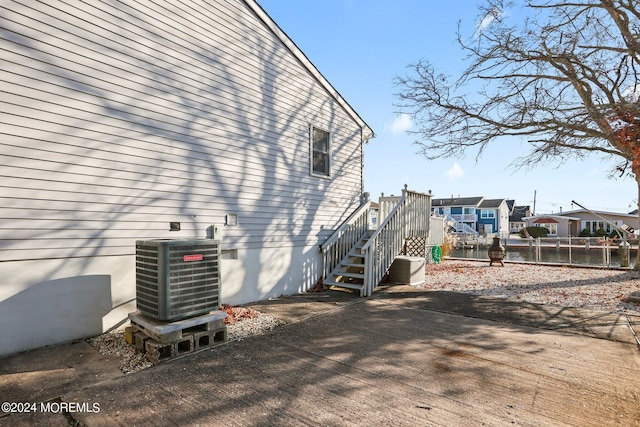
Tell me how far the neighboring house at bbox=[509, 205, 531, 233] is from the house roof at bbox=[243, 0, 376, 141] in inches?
2039

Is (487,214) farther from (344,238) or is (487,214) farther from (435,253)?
(344,238)

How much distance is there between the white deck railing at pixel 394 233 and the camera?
22.8ft

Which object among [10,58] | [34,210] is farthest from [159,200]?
[10,58]

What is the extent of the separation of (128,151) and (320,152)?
14.1ft

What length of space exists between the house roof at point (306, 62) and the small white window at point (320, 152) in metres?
1.05

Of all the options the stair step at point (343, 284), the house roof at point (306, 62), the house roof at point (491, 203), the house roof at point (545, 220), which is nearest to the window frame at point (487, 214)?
the house roof at point (491, 203)

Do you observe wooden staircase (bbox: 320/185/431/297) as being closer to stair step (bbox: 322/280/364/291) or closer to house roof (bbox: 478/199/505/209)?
stair step (bbox: 322/280/364/291)

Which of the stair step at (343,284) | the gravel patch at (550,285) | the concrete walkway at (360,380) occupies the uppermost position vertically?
the stair step at (343,284)

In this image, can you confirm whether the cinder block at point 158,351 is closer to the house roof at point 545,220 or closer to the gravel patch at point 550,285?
the gravel patch at point 550,285

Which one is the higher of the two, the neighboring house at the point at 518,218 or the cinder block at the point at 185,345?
the neighboring house at the point at 518,218

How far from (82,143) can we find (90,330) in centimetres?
228

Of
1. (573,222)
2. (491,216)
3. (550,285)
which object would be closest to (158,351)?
(550,285)

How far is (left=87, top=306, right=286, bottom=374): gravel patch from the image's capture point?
131 inches

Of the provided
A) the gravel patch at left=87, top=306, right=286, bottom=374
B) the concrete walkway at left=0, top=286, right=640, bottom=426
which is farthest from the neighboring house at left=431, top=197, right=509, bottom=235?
the gravel patch at left=87, top=306, right=286, bottom=374
